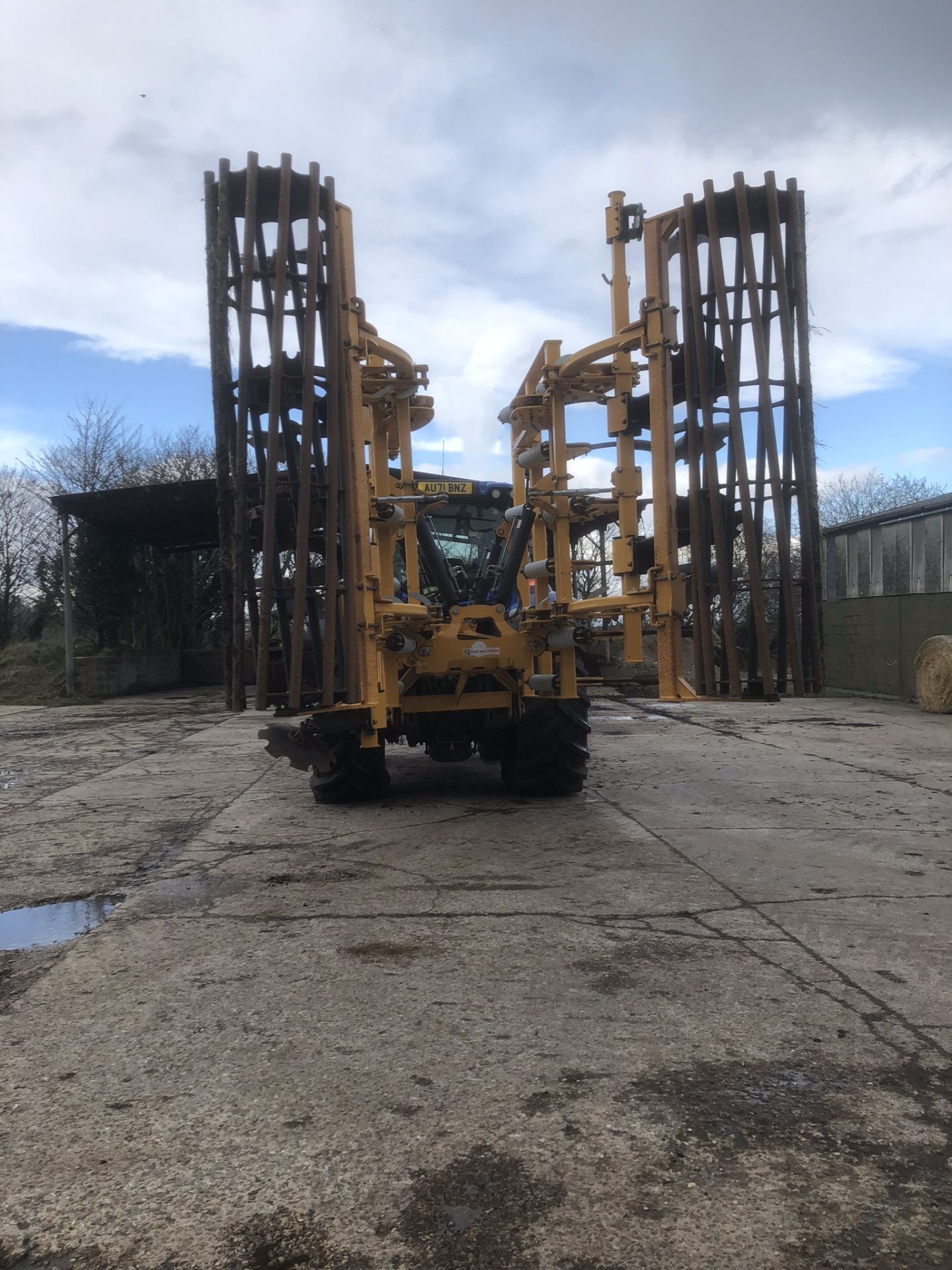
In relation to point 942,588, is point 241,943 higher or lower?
lower

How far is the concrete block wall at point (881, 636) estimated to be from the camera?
52.9 ft

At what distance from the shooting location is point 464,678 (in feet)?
22.2

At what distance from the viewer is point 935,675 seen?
46.6 ft

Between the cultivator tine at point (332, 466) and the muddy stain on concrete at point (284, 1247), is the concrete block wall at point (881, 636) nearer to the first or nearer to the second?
the cultivator tine at point (332, 466)

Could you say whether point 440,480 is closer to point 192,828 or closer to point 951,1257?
point 192,828

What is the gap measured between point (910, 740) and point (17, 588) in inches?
1114

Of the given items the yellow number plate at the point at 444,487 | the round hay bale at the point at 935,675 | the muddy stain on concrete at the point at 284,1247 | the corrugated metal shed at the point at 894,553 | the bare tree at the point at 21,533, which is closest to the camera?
the muddy stain on concrete at the point at 284,1247

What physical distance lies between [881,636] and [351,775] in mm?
13509

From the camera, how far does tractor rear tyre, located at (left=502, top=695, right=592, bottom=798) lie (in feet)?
22.5

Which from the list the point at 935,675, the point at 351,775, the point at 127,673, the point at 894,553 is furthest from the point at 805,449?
the point at 127,673

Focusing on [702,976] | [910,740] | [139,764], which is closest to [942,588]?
[910,740]

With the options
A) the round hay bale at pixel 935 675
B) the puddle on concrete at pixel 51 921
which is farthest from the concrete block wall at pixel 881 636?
the puddle on concrete at pixel 51 921

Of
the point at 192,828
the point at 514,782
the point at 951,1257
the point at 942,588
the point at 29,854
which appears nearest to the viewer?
the point at 951,1257

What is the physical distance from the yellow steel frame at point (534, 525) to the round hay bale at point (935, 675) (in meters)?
9.26
